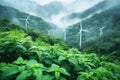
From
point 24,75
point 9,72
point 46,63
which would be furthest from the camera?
point 46,63

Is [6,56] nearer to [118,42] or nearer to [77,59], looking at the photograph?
[77,59]

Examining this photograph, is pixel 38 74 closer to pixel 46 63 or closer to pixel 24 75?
pixel 24 75

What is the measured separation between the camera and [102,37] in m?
71.8

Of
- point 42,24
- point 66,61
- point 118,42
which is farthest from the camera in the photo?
point 42,24

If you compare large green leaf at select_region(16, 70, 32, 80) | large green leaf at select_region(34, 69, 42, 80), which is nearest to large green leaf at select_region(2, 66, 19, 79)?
large green leaf at select_region(16, 70, 32, 80)

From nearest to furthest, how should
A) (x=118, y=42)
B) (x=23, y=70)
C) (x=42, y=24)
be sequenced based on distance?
(x=23, y=70) → (x=118, y=42) → (x=42, y=24)

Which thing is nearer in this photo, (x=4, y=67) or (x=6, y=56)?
(x=4, y=67)

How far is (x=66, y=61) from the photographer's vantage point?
4.51 m

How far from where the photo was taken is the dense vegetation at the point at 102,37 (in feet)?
172

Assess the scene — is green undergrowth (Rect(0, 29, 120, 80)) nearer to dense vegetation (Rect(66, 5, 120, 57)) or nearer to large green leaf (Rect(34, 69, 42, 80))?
large green leaf (Rect(34, 69, 42, 80))

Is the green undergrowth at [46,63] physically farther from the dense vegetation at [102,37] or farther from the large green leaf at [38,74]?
the dense vegetation at [102,37]

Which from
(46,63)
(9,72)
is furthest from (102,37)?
(9,72)

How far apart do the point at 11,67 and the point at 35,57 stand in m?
0.85

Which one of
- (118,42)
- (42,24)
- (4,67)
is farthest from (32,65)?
(42,24)
